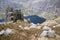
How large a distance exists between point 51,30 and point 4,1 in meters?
2.66

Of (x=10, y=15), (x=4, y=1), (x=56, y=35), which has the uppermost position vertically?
(x=4, y=1)

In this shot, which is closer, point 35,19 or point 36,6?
point 35,19

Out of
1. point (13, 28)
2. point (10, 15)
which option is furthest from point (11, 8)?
point (13, 28)

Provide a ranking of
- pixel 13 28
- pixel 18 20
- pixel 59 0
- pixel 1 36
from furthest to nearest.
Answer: pixel 59 0 < pixel 18 20 < pixel 13 28 < pixel 1 36

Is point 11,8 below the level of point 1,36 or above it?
above

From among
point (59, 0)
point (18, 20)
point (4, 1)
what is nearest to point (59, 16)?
point (59, 0)

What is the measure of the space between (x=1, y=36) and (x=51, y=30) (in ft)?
8.23

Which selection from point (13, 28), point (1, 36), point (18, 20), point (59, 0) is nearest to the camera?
point (1, 36)

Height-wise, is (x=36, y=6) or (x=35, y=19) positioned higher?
(x=36, y=6)

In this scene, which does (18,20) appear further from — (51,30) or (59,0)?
(59,0)

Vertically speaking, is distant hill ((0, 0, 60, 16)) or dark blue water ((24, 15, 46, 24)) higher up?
distant hill ((0, 0, 60, 16))

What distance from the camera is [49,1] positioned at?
11.1 metres

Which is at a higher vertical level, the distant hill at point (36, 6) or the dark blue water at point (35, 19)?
the distant hill at point (36, 6)

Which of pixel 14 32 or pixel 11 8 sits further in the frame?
pixel 11 8
